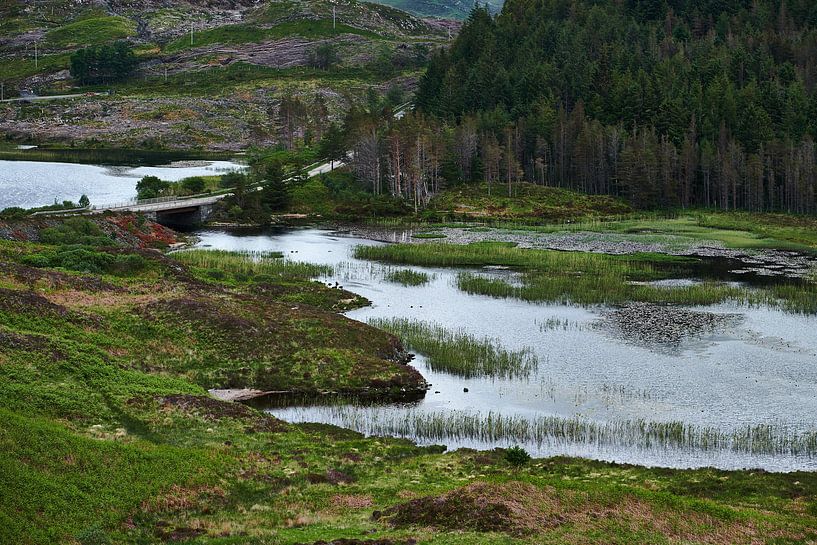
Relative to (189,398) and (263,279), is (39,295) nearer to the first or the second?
(189,398)

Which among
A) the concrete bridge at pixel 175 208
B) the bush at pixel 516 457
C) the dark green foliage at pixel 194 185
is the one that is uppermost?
the dark green foliage at pixel 194 185

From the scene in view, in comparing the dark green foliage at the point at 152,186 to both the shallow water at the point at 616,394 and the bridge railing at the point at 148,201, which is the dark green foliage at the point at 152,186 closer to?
the bridge railing at the point at 148,201

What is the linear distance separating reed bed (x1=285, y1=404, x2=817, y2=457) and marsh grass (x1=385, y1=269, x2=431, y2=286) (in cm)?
4368

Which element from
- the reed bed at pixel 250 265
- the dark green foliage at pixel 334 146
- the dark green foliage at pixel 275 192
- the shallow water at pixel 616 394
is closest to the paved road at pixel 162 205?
the dark green foliage at pixel 275 192

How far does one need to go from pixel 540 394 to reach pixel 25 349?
32202mm

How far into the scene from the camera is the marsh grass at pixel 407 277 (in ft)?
331


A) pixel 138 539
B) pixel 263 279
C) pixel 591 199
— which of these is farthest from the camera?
pixel 591 199

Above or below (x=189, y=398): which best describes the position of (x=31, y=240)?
above

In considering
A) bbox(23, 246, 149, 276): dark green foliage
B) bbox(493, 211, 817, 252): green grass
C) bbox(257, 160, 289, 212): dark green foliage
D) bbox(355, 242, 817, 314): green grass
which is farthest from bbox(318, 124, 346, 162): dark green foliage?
bbox(23, 246, 149, 276): dark green foliage

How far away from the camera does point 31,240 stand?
102 m

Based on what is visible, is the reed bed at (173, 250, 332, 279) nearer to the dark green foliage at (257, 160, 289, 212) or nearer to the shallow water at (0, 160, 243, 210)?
the shallow water at (0, 160, 243, 210)

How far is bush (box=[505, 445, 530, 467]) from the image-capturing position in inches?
1876

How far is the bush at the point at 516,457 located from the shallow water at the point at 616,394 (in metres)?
4.61

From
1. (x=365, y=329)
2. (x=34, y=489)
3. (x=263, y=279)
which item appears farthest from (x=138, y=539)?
(x=263, y=279)
